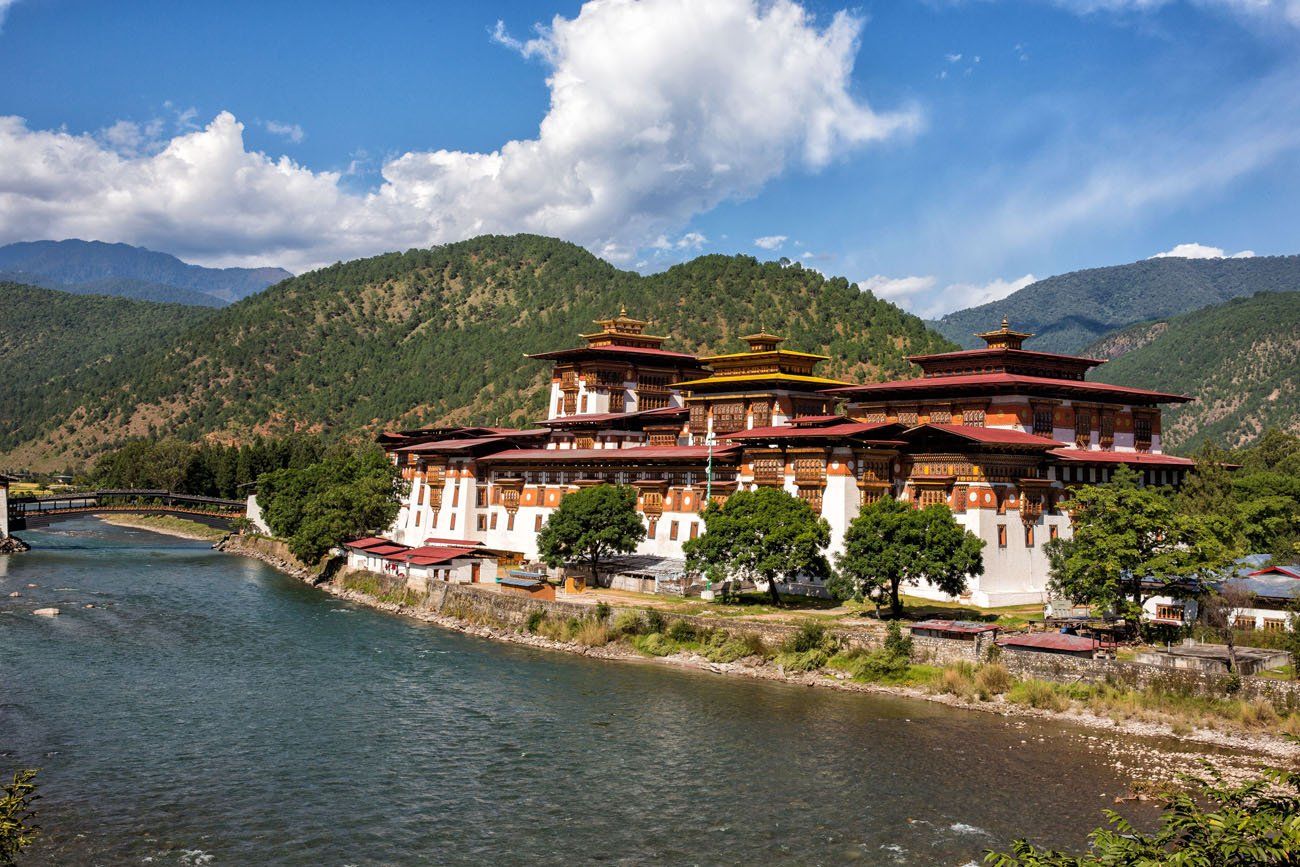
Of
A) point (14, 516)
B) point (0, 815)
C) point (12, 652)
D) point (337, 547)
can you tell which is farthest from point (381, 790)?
point (14, 516)

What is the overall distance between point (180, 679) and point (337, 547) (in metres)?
44.7

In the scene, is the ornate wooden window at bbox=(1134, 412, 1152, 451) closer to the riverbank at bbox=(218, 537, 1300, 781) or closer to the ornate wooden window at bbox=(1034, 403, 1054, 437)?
the ornate wooden window at bbox=(1034, 403, 1054, 437)

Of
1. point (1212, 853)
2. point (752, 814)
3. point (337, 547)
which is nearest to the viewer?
point (1212, 853)

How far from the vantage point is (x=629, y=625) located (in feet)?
212

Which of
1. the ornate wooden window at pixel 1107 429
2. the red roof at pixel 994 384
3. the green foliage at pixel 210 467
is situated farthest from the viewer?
the green foliage at pixel 210 467

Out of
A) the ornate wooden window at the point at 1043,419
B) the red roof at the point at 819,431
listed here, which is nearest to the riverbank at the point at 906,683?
the red roof at the point at 819,431

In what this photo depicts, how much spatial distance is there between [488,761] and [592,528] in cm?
3623

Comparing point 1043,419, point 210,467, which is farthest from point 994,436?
point 210,467

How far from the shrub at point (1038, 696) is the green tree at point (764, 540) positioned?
1773cm

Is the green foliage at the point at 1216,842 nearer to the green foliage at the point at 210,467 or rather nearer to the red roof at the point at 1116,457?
the red roof at the point at 1116,457

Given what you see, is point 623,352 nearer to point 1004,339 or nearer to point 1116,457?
point 1004,339

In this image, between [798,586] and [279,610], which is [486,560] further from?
[798,586]

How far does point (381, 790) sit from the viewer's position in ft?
131

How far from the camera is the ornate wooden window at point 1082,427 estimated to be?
3250 inches
